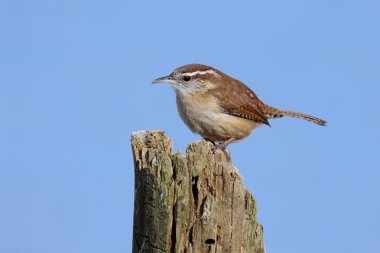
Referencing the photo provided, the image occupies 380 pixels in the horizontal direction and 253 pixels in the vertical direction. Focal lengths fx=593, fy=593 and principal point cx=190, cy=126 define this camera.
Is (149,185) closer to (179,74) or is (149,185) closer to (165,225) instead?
(165,225)

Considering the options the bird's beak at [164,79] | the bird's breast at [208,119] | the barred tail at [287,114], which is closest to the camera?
the bird's breast at [208,119]

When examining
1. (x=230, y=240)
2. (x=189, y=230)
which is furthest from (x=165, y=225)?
(x=230, y=240)

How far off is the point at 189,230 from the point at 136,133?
96cm

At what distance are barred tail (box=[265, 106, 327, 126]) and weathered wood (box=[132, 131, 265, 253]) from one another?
4388 mm

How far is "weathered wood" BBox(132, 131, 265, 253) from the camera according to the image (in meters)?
4.29

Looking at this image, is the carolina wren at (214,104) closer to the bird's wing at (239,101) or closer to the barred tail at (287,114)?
the bird's wing at (239,101)

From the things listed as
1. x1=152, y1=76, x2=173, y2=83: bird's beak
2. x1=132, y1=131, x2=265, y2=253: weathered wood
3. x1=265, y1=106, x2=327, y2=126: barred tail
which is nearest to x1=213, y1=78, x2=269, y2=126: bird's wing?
x1=265, y1=106, x2=327, y2=126: barred tail

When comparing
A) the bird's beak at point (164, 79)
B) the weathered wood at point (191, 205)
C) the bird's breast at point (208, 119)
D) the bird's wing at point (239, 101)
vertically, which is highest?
the bird's beak at point (164, 79)

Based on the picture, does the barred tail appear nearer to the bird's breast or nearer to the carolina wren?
the carolina wren

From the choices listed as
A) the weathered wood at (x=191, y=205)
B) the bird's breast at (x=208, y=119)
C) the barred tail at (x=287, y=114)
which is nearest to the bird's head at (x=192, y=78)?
the bird's breast at (x=208, y=119)

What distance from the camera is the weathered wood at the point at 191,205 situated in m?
4.29

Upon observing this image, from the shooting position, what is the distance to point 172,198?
4.32 metres

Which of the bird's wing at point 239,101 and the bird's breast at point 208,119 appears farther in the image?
the bird's wing at point 239,101

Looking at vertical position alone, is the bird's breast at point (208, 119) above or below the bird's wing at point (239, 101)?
below
